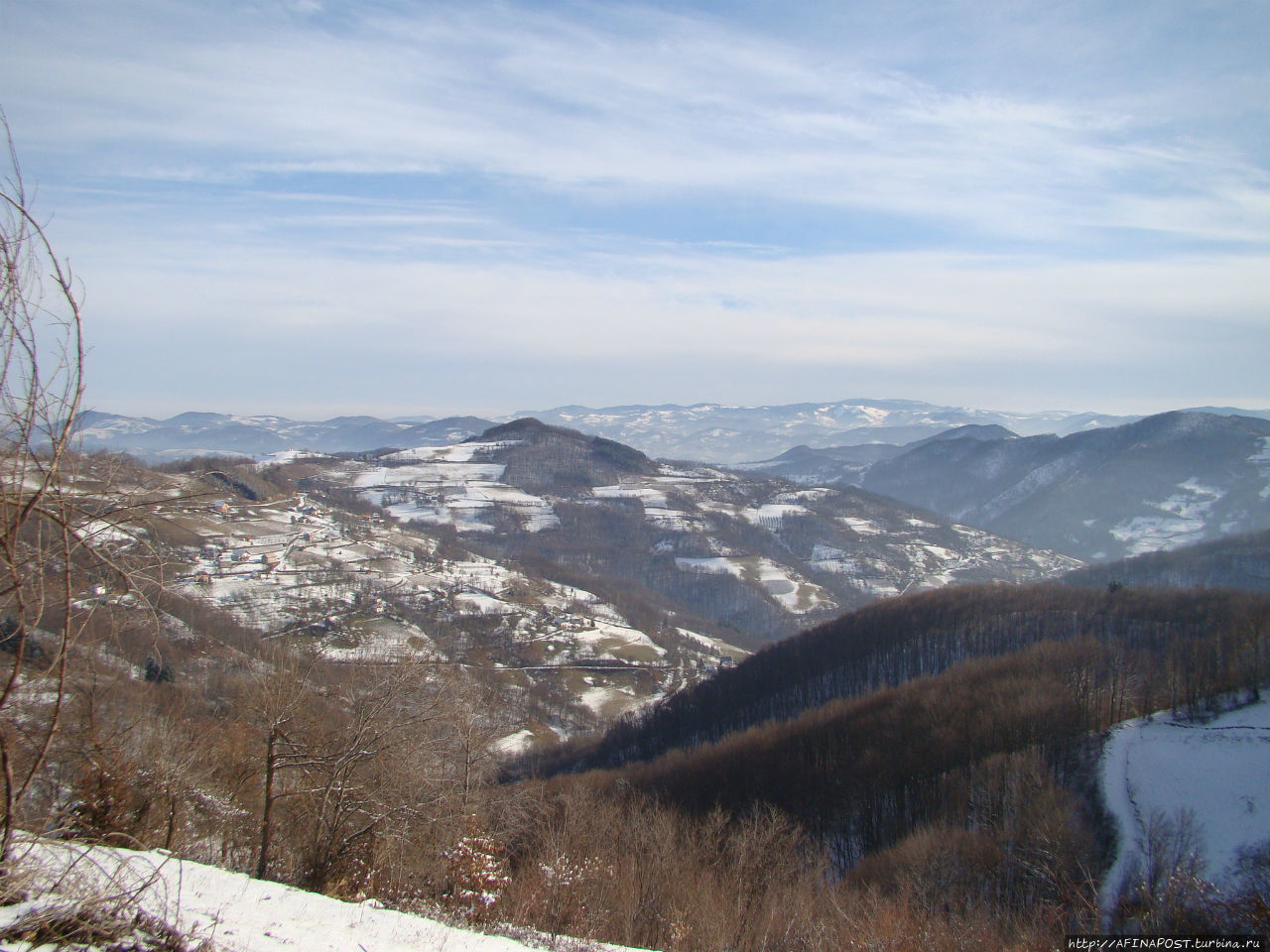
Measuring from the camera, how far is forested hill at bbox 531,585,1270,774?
78812 mm

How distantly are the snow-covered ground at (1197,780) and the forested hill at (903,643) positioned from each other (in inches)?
968

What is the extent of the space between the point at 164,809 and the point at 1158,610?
332 ft

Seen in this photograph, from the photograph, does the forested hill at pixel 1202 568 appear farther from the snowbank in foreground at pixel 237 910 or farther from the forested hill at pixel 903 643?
the snowbank in foreground at pixel 237 910

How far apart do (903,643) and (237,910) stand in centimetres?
9564

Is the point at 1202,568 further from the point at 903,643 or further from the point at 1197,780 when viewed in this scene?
the point at 1197,780

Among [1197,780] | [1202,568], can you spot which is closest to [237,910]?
[1197,780]

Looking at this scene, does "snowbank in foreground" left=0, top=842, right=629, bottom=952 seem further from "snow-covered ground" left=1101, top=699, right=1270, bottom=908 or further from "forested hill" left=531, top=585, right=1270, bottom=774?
"forested hill" left=531, top=585, right=1270, bottom=774

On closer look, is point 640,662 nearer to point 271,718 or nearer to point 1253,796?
point 1253,796

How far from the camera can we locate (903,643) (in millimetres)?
94375

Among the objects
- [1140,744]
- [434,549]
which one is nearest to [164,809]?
[1140,744]

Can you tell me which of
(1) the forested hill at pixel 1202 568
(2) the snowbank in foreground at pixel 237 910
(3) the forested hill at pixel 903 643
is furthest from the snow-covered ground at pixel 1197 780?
(1) the forested hill at pixel 1202 568

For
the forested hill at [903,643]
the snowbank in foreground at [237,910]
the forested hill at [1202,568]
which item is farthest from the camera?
the forested hill at [1202,568]

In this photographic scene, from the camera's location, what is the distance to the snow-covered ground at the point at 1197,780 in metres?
36.0

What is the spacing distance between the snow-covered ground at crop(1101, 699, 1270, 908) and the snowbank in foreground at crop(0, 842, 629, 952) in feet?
113
